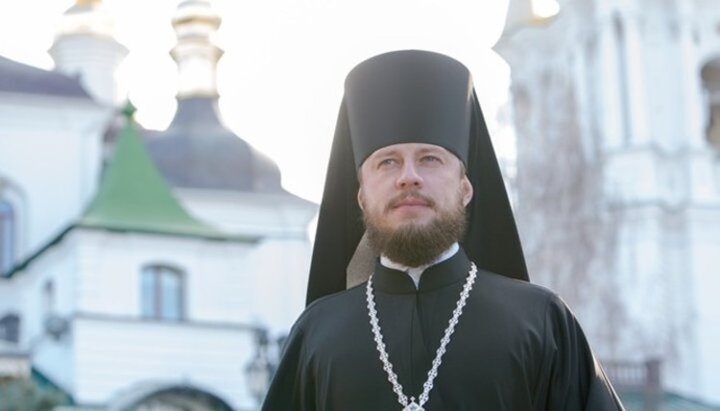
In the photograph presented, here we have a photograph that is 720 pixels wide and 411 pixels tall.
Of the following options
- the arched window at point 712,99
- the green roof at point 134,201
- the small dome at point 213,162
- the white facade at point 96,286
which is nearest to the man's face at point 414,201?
the white facade at point 96,286

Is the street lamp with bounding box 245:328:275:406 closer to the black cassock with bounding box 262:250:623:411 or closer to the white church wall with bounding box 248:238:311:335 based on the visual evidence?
the white church wall with bounding box 248:238:311:335

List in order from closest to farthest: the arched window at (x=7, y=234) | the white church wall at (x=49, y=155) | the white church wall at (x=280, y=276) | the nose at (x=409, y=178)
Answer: the nose at (x=409, y=178), the arched window at (x=7, y=234), the white church wall at (x=49, y=155), the white church wall at (x=280, y=276)

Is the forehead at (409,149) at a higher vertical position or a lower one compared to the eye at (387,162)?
higher

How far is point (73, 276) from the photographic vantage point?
3375 cm

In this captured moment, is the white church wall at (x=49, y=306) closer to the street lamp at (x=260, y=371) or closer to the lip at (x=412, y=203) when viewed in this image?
the street lamp at (x=260, y=371)

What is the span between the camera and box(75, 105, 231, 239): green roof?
3475 centimetres

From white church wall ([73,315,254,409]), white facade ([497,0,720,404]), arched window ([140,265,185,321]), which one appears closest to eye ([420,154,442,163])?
white church wall ([73,315,254,409])

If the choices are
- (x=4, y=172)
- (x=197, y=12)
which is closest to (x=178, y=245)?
(x=4, y=172)

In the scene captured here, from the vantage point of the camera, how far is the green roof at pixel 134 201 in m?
34.8

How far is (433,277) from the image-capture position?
18.1ft

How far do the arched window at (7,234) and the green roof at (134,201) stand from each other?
279 cm

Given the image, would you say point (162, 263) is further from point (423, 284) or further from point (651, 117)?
point (423, 284)

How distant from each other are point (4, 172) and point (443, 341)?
34347mm

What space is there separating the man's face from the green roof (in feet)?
94.4
